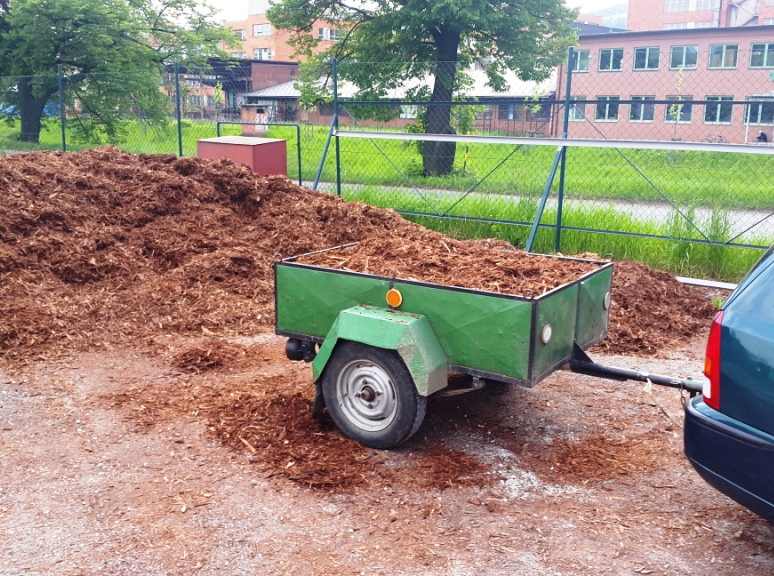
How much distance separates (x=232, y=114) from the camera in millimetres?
18297

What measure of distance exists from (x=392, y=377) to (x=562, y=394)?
178cm

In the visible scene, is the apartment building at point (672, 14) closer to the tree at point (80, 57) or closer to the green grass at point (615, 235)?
the tree at point (80, 57)

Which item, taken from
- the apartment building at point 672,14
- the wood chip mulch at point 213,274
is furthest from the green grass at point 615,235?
the apartment building at point 672,14

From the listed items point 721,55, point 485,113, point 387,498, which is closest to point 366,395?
point 387,498

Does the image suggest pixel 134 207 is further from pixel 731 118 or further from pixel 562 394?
pixel 731 118

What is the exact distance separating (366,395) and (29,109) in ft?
77.8

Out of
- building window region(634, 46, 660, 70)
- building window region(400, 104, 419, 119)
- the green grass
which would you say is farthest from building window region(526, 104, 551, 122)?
building window region(634, 46, 660, 70)

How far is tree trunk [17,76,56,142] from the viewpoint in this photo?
24030mm

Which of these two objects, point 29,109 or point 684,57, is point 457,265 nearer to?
point 29,109

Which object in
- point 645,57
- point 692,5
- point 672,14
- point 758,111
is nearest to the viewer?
point 758,111

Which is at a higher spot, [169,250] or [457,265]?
[457,265]

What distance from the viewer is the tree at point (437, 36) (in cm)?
1944

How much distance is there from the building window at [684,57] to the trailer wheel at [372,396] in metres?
33.1

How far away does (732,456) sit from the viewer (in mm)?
3295
